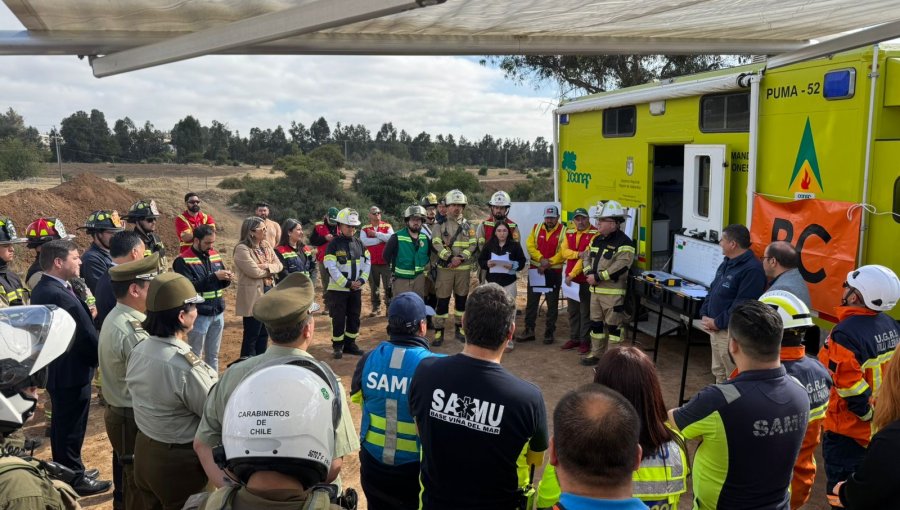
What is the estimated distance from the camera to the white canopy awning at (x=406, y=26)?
2793mm

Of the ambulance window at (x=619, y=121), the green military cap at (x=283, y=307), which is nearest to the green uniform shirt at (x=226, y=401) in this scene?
the green military cap at (x=283, y=307)

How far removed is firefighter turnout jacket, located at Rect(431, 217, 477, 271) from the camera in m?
8.51

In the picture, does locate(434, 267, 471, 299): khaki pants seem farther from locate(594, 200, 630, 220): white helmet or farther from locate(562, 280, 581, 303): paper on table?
locate(594, 200, 630, 220): white helmet

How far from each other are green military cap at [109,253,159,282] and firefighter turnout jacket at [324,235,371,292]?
13.6 ft

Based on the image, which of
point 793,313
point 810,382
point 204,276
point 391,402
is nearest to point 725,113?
point 793,313

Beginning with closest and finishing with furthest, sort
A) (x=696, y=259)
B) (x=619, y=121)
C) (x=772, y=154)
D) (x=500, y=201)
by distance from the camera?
(x=772, y=154)
(x=696, y=259)
(x=619, y=121)
(x=500, y=201)

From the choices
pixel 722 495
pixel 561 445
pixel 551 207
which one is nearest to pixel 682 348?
pixel 551 207

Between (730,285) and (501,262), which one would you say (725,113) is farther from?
(501,262)

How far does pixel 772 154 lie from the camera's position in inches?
225

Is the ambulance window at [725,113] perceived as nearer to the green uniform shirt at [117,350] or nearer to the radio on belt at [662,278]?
the radio on belt at [662,278]

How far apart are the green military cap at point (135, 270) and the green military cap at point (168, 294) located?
25.9 inches

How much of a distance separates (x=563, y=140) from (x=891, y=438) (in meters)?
8.29

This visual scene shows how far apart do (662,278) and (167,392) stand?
556 cm

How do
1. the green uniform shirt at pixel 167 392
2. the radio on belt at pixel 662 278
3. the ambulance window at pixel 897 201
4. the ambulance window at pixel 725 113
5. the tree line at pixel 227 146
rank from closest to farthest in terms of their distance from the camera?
the green uniform shirt at pixel 167 392
the ambulance window at pixel 897 201
the ambulance window at pixel 725 113
the radio on belt at pixel 662 278
the tree line at pixel 227 146
